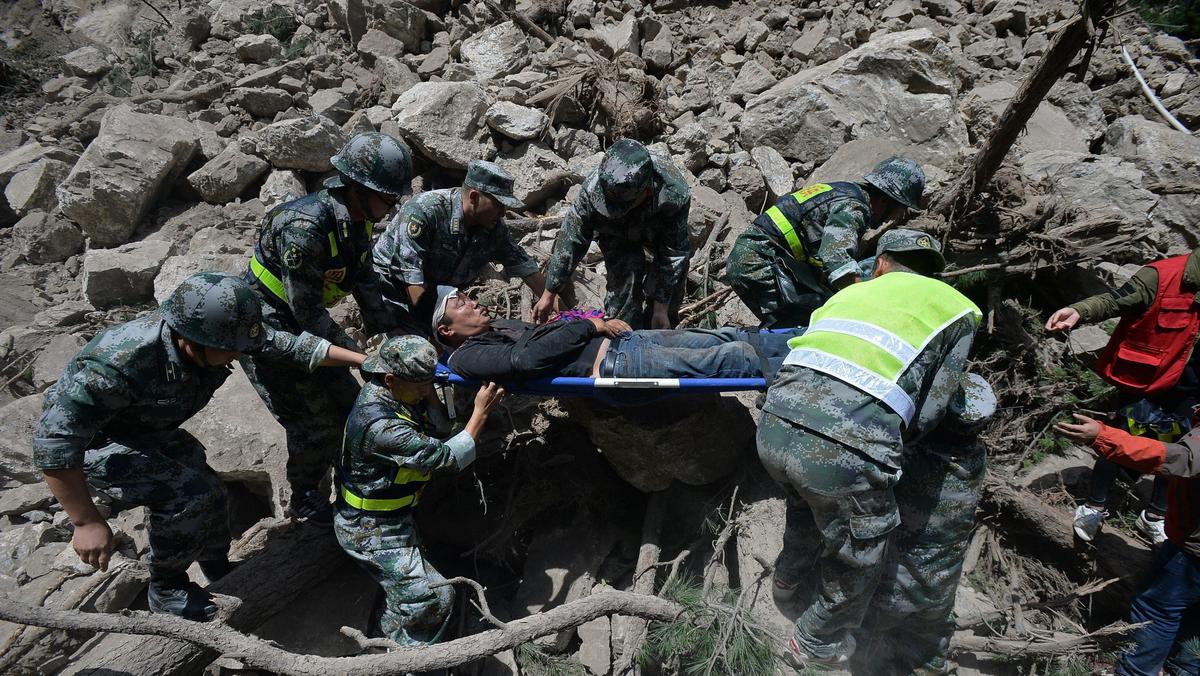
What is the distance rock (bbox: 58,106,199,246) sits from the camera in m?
5.74

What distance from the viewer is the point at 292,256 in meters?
3.28

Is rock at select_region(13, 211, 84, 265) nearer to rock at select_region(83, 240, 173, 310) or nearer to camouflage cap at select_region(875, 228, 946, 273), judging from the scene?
rock at select_region(83, 240, 173, 310)

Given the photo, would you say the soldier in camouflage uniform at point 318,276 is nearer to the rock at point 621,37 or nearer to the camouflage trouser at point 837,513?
the camouflage trouser at point 837,513

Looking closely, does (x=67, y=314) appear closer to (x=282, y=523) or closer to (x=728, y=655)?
(x=282, y=523)

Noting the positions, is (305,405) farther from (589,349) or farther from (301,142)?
(301,142)

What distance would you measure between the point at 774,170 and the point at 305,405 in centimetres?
435

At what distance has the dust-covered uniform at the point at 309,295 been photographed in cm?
334

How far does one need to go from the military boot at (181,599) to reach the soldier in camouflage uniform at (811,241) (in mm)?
3522

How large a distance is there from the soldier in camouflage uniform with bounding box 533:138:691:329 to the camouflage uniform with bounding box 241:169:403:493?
4.09ft

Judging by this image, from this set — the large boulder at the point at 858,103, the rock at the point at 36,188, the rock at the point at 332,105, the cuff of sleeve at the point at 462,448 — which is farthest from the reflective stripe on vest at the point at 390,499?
the rock at the point at 36,188

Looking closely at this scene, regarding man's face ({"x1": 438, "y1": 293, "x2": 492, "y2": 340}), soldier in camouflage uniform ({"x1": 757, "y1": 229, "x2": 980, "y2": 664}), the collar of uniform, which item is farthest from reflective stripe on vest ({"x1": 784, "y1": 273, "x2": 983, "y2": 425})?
the collar of uniform

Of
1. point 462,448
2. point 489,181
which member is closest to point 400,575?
point 462,448

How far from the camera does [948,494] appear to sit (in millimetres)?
2879

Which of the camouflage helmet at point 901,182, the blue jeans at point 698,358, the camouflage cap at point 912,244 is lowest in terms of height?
the blue jeans at point 698,358
